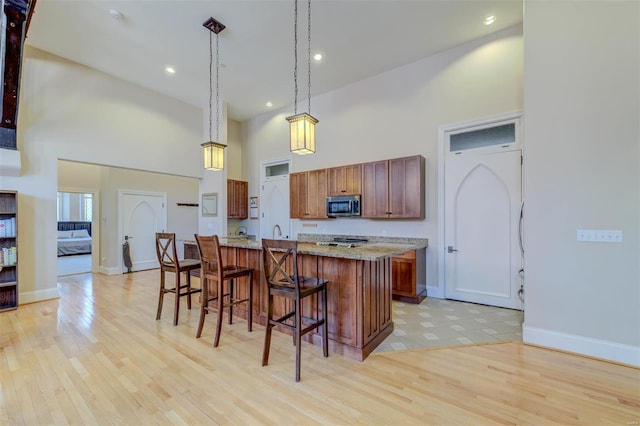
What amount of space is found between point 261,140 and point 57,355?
541cm

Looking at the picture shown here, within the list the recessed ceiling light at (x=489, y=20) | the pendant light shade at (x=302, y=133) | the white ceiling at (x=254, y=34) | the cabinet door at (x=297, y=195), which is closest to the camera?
the pendant light shade at (x=302, y=133)

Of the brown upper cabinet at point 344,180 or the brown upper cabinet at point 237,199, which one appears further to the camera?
the brown upper cabinet at point 237,199

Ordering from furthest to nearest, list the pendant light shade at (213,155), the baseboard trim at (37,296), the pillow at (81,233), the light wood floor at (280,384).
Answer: the pillow at (81,233), the baseboard trim at (37,296), the pendant light shade at (213,155), the light wood floor at (280,384)

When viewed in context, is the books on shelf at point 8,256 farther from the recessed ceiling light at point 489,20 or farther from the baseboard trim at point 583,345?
the recessed ceiling light at point 489,20

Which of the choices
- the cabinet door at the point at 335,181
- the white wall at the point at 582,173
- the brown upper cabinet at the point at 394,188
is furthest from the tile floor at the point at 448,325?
the cabinet door at the point at 335,181

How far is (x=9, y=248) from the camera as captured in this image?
3.92m

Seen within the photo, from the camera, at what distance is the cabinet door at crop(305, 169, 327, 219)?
5.31m

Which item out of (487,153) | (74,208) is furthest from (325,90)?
(74,208)

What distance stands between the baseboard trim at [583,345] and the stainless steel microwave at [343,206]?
9.21ft

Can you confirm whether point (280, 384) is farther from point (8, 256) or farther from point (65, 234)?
point (65, 234)

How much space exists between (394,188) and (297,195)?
2129 mm

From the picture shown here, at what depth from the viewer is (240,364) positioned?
7.83 ft

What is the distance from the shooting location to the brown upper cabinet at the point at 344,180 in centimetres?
485

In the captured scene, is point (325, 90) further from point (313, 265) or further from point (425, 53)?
point (313, 265)
